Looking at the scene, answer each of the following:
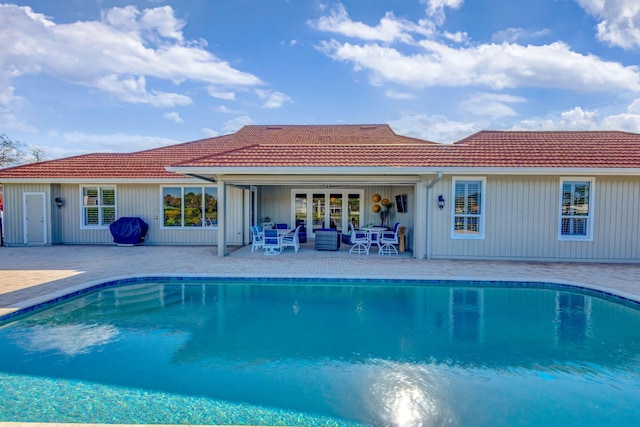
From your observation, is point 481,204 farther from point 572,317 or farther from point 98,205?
point 98,205

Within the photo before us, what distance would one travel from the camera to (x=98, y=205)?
1375 centimetres

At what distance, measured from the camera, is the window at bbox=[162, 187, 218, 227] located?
13.7 meters

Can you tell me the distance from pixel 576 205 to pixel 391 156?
18.4ft

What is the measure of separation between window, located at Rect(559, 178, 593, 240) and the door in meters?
17.7

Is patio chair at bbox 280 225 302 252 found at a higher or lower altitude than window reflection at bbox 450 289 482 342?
higher

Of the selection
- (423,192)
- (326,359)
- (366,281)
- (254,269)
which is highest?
(423,192)

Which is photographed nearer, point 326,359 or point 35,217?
point 326,359

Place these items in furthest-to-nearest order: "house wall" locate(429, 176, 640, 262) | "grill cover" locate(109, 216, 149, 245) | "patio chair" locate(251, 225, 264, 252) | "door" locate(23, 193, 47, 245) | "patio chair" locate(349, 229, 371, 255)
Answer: "door" locate(23, 193, 47, 245)
"grill cover" locate(109, 216, 149, 245)
"patio chair" locate(251, 225, 264, 252)
"patio chair" locate(349, 229, 371, 255)
"house wall" locate(429, 176, 640, 262)

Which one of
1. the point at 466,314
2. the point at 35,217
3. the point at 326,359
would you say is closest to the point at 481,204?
the point at 466,314

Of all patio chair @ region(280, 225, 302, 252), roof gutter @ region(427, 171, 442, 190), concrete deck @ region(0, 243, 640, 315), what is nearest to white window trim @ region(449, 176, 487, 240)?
roof gutter @ region(427, 171, 442, 190)

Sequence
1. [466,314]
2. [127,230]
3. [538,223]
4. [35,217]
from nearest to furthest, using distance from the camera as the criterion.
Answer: [466,314], [538,223], [127,230], [35,217]

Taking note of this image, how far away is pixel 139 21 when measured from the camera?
13.3 meters

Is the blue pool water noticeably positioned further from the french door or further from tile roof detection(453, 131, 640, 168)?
the french door

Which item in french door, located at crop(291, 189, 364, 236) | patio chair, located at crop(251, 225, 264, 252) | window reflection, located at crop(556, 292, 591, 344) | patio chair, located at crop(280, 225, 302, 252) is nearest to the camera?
window reflection, located at crop(556, 292, 591, 344)
